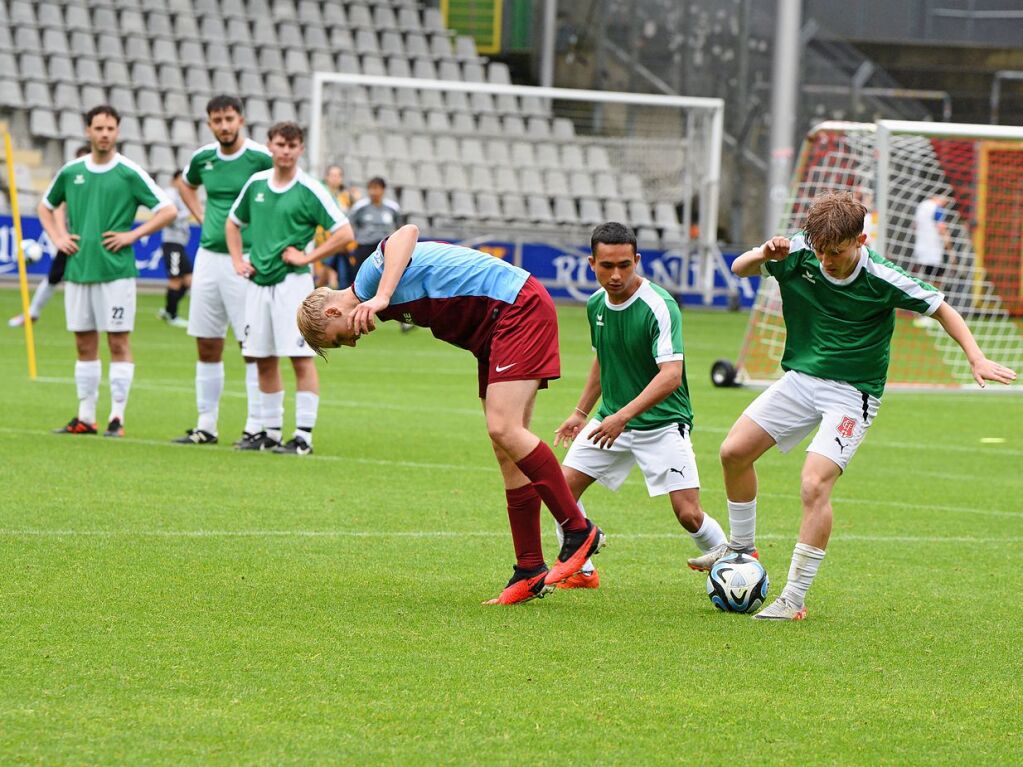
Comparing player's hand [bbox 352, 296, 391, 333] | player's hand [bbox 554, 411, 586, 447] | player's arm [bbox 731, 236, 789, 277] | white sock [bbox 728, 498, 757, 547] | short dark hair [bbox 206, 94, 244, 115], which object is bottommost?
white sock [bbox 728, 498, 757, 547]

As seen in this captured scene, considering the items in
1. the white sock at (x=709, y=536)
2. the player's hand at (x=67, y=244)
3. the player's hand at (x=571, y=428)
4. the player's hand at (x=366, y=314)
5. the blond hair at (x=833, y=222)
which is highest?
the blond hair at (x=833, y=222)

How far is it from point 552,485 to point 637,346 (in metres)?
0.83

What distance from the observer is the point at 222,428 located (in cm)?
1166

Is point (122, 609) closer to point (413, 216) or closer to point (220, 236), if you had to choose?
point (220, 236)

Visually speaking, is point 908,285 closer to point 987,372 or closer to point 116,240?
point 987,372

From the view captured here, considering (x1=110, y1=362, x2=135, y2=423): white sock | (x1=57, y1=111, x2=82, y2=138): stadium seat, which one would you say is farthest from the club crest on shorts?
(x1=57, y1=111, x2=82, y2=138): stadium seat

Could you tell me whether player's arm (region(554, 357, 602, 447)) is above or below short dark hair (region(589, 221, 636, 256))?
below

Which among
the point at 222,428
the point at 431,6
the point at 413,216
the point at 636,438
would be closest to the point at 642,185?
the point at 413,216

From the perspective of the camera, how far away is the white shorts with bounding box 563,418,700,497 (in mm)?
6645

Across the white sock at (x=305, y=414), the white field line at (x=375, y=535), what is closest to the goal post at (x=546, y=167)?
the white sock at (x=305, y=414)

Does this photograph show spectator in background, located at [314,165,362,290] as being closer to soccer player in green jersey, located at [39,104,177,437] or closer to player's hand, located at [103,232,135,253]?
soccer player in green jersey, located at [39,104,177,437]

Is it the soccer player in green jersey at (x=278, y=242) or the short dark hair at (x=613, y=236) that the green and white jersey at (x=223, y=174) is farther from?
the short dark hair at (x=613, y=236)

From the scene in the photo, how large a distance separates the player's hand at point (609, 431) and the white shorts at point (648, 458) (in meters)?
0.29

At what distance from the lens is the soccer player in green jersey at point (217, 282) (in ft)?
34.7
